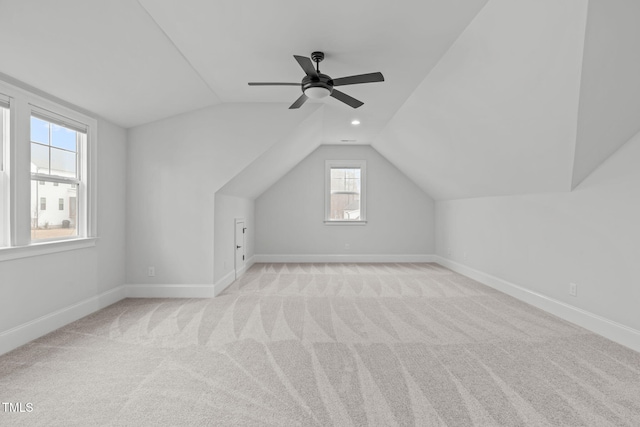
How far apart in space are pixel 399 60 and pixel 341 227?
464cm

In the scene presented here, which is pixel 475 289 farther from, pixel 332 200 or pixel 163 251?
pixel 163 251

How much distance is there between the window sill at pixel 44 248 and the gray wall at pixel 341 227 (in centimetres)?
395

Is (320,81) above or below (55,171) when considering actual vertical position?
above

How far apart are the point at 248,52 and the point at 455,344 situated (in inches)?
131

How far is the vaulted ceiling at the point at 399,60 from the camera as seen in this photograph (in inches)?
86.4

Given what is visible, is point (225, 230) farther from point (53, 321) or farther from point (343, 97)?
point (343, 97)

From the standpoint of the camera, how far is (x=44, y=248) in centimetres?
304

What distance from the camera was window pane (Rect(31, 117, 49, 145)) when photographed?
3.03 m

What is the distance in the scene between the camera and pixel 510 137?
11.2 ft

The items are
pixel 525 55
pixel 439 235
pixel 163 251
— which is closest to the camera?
pixel 525 55

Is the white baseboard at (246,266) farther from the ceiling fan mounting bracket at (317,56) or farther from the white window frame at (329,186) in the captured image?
the ceiling fan mounting bracket at (317,56)

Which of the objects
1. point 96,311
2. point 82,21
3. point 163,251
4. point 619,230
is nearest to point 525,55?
point 619,230

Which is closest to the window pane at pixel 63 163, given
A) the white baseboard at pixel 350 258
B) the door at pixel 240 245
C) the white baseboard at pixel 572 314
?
the door at pixel 240 245

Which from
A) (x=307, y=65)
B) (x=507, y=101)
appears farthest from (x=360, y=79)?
(x=507, y=101)
